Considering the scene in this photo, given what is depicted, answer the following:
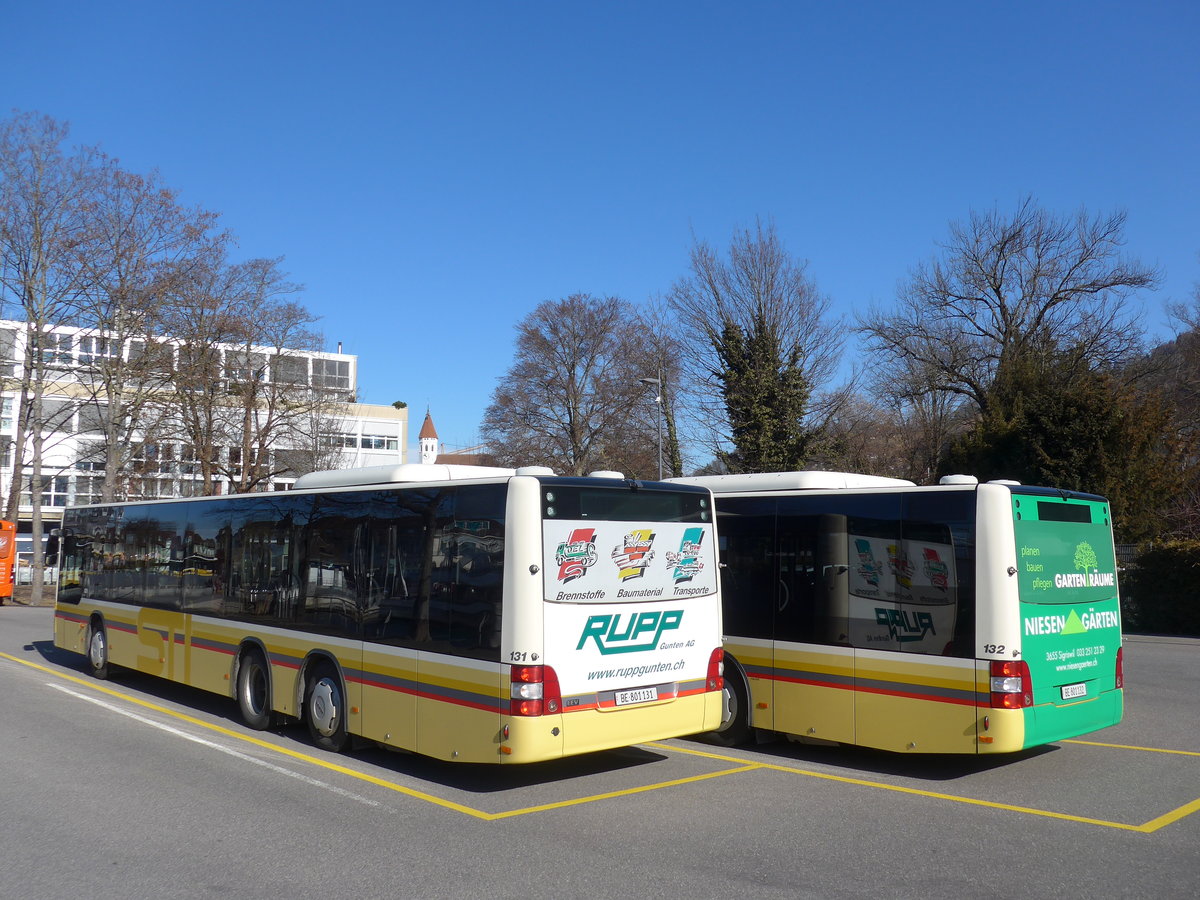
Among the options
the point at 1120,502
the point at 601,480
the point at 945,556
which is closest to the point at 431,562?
the point at 601,480

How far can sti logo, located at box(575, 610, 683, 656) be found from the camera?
8.27 m

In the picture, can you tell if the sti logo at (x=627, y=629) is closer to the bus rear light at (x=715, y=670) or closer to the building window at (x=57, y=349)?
the bus rear light at (x=715, y=670)

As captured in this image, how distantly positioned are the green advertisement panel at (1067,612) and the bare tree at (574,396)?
37.7 metres

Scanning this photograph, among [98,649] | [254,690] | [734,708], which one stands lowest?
[734,708]

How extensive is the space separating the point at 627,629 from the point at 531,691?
3.60 feet

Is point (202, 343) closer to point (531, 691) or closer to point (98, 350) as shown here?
point (98, 350)

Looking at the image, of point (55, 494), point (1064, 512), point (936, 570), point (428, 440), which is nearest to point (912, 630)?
point (936, 570)

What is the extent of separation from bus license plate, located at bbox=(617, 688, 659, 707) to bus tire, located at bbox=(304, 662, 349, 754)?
289cm

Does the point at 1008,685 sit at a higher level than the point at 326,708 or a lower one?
higher

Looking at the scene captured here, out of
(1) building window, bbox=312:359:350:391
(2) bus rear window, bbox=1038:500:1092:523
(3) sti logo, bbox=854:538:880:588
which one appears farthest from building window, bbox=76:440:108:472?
(2) bus rear window, bbox=1038:500:1092:523

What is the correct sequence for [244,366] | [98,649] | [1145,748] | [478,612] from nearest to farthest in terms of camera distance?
[478,612] < [1145,748] < [98,649] < [244,366]

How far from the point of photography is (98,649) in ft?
50.9

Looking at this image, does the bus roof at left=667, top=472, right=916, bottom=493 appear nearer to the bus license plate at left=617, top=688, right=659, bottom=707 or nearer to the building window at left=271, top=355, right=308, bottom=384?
the bus license plate at left=617, top=688, right=659, bottom=707

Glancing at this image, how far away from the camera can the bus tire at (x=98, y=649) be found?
15359mm
